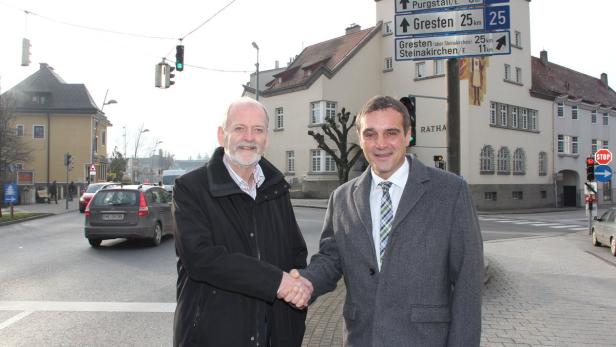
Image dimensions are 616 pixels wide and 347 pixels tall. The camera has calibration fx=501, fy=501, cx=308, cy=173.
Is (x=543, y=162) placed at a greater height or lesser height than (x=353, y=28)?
lesser

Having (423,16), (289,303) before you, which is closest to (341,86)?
(423,16)

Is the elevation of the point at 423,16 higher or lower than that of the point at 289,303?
higher

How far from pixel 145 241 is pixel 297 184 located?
2778 cm

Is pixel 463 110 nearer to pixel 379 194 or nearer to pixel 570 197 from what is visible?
pixel 570 197

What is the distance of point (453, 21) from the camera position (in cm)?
652

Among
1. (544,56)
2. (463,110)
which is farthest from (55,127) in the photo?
(544,56)

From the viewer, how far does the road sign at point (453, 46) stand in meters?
6.47

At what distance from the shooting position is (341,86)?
40031mm

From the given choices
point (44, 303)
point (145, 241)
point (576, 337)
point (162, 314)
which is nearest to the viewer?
point (576, 337)

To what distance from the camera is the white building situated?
36438 millimetres

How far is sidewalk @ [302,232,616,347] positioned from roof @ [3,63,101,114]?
49478mm

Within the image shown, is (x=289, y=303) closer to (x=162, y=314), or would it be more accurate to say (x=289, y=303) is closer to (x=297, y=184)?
(x=162, y=314)

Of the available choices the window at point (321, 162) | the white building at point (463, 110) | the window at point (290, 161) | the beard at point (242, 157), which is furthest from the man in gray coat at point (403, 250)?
the window at point (290, 161)

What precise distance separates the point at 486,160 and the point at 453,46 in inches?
1281
